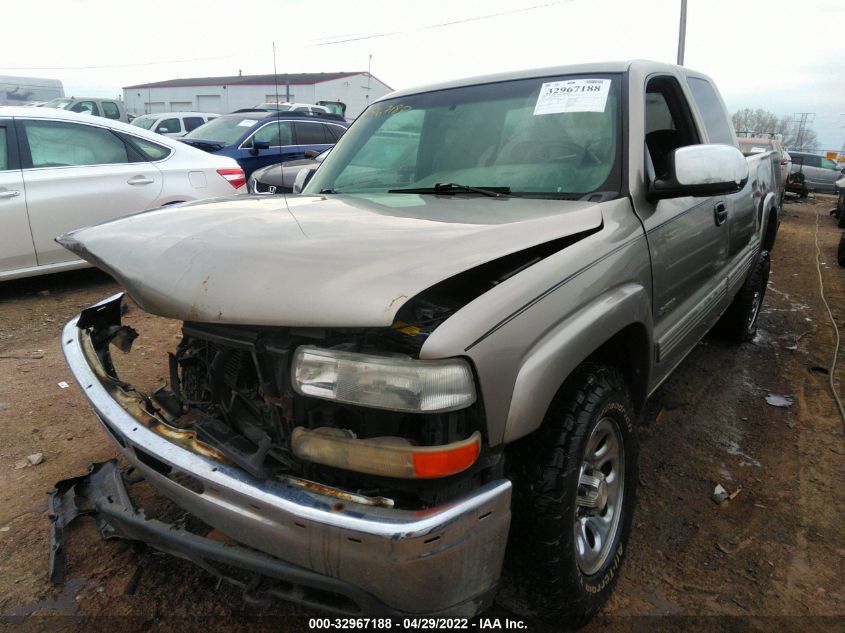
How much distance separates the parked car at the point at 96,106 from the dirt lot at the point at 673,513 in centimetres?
1598

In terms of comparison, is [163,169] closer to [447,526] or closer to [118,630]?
[118,630]

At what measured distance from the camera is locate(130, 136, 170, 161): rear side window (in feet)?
19.4

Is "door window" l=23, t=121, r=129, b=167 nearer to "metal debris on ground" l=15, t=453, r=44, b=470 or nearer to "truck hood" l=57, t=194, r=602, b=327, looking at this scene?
"metal debris on ground" l=15, t=453, r=44, b=470

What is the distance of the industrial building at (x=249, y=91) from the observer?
3762 centimetres

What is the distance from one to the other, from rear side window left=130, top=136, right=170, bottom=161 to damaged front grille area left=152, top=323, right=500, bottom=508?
4793 millimetres

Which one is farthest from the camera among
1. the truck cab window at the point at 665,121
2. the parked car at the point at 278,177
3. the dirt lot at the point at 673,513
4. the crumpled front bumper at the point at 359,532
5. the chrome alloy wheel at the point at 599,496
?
the parked car at the point at 278,177

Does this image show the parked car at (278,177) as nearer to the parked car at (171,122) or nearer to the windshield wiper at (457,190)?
the windshield wiper at (457,190)

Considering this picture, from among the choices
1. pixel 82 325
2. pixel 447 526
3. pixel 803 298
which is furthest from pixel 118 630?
pixel 803 298

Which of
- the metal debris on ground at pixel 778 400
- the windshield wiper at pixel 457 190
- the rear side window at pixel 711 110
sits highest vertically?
the rear side window at pixel 711 110

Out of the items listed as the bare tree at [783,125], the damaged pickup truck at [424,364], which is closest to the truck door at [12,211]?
the damaged pickup truck at [424,364]

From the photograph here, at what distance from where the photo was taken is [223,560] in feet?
5.16

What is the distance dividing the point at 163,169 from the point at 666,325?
204 inches

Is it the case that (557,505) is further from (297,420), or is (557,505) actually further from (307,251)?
(307,251)

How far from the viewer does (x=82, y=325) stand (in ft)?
7.64
